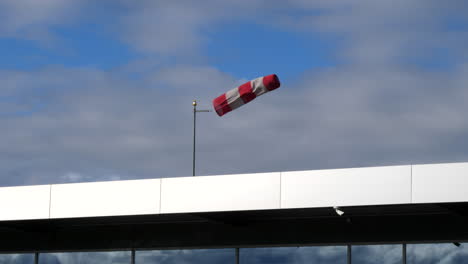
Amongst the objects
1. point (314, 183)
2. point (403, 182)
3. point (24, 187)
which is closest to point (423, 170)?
point (403, 182)

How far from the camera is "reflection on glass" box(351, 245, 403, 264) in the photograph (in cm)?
1886

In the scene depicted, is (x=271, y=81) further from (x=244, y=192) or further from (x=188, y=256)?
(x=244, y=192)

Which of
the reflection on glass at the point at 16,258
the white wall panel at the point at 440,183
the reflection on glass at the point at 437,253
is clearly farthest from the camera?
the reflection on glass at the point at 16,258

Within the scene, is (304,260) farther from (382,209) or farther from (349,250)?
(382,209)

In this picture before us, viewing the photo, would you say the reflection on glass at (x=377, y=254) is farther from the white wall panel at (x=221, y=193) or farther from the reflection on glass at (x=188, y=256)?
the reflection on glass at (x=188, y=256)

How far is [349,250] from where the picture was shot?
63.4 feet

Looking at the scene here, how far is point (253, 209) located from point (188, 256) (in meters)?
3.58

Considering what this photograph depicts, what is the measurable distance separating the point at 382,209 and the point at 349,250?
1.54 meters

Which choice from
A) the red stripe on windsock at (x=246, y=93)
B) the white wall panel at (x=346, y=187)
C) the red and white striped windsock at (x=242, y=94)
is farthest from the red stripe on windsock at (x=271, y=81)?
the white wall panel at (x=346, y=187)

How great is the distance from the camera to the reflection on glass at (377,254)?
18.9m

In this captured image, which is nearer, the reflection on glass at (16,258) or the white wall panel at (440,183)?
the white wall panel at (440,183)

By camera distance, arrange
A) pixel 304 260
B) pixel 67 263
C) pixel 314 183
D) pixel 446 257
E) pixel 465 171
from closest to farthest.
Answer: pixel 465 171 < pixel 314 183 < pixel 446 257 < pixel 304 260 < pixel 67 263

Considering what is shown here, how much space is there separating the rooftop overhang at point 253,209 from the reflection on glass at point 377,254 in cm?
16

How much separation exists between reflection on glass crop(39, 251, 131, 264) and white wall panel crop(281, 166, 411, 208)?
5.46m
